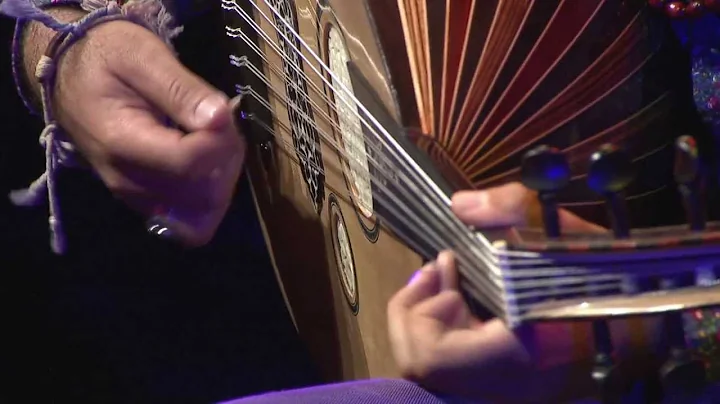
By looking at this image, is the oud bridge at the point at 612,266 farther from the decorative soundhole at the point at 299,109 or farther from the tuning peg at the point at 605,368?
the decorative soundhole at the point at 299,109

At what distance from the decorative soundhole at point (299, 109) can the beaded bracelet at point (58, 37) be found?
0.40 feet

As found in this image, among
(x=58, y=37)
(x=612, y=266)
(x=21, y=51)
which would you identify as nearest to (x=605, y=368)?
(x=612, y=266)

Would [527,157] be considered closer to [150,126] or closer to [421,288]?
[421,288]

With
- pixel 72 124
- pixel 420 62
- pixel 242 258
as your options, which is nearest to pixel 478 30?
pixel 420 62

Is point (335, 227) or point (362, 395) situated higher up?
point (335, 227)

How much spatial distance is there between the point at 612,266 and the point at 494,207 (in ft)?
0.23

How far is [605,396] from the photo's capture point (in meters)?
0.40

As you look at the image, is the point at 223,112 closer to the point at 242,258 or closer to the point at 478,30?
the point at 478,30

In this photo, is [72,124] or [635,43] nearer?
[635,43]

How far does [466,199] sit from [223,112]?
0.25 metres

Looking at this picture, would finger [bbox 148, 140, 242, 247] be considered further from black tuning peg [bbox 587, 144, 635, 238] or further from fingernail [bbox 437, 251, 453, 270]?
black tuning peg [bbox 587, 144, 635, 238]

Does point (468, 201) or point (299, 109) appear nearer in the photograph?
point (468, 201)

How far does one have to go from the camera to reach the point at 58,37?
0.77m

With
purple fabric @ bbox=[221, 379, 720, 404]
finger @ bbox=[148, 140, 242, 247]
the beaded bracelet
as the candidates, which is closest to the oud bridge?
purple fabric @ bbox=[221, 379, 720, 404]
